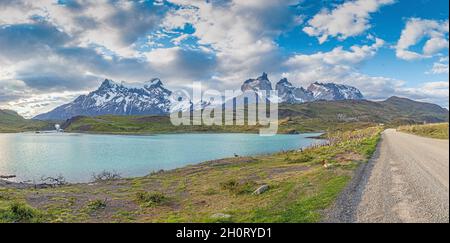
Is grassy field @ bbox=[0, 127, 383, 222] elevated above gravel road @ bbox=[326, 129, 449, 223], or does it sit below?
below

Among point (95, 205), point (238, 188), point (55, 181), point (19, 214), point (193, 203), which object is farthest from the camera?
point (55, 181)

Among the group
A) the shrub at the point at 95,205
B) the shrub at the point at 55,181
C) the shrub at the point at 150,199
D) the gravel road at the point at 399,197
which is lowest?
the shrub at the point at 55,181

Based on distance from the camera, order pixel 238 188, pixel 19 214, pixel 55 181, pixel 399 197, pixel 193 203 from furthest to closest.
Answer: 1. pixel 55 181
2. pixel 238 188
3. pixel 193 203
4. pixel 19 214
5. pixel 399 197

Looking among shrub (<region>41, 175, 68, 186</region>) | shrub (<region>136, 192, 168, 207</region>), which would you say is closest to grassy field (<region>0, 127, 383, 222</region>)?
shrub (<region>136, 192, 168, 207</region>)

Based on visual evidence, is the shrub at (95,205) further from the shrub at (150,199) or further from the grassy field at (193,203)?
the shrub at (150,199)

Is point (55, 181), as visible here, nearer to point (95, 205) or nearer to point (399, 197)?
point (95, 205)

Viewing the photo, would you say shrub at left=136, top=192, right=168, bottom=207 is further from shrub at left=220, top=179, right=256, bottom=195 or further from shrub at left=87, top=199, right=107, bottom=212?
shrub at left=220, top=179, right=256, bottom=195

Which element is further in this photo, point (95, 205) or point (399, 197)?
point (95, 205)

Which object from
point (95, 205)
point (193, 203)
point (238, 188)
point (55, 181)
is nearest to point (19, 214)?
point (95, 205)

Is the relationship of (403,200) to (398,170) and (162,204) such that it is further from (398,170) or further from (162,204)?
(162,204)

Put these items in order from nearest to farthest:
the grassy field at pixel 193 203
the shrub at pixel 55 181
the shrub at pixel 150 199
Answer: the grassy field at pixel 193 203, the shrub at pixel 150 199, the shrub at pixel 55 181

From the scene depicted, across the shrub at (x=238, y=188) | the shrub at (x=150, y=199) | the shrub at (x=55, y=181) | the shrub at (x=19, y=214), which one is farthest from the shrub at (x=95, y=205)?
the shrub at (x=55, y=181)

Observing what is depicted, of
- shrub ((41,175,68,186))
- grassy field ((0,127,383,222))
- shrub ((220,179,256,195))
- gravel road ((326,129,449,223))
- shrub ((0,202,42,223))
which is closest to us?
gravel road ((326,129,449,223))
